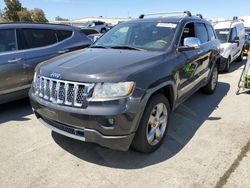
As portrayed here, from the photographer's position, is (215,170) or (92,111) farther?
(215,170)

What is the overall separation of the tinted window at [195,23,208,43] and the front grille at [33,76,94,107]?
3124mm

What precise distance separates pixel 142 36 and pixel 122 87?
1713 mm

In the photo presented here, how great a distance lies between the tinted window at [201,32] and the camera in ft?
18.0

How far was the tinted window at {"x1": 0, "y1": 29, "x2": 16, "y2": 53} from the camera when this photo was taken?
517 cm

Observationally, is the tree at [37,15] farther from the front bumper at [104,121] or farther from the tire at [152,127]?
the front bumper at [104,121]

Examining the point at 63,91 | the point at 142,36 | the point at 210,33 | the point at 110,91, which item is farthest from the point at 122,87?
the point at 210,33

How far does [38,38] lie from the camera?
19.1ft

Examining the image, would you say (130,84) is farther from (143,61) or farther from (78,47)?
(78,47)

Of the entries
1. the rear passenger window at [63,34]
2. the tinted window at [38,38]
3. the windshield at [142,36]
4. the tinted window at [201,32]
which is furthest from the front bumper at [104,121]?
the rear passenger window at [63,34]

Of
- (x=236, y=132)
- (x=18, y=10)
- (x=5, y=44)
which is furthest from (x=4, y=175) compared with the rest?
(x=18, y=10)

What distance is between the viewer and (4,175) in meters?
3.28

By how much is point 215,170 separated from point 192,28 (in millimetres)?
2825

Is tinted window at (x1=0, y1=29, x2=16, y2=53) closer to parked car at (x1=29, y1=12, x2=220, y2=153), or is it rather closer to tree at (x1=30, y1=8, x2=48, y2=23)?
parked car at (x1=29, y1=12, x2=220, y2=153)

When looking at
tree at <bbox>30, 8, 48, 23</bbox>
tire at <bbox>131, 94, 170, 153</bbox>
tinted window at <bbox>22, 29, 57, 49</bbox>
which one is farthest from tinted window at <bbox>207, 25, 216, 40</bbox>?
tree at <bbox>30, 8, 48, 23</bbox>
